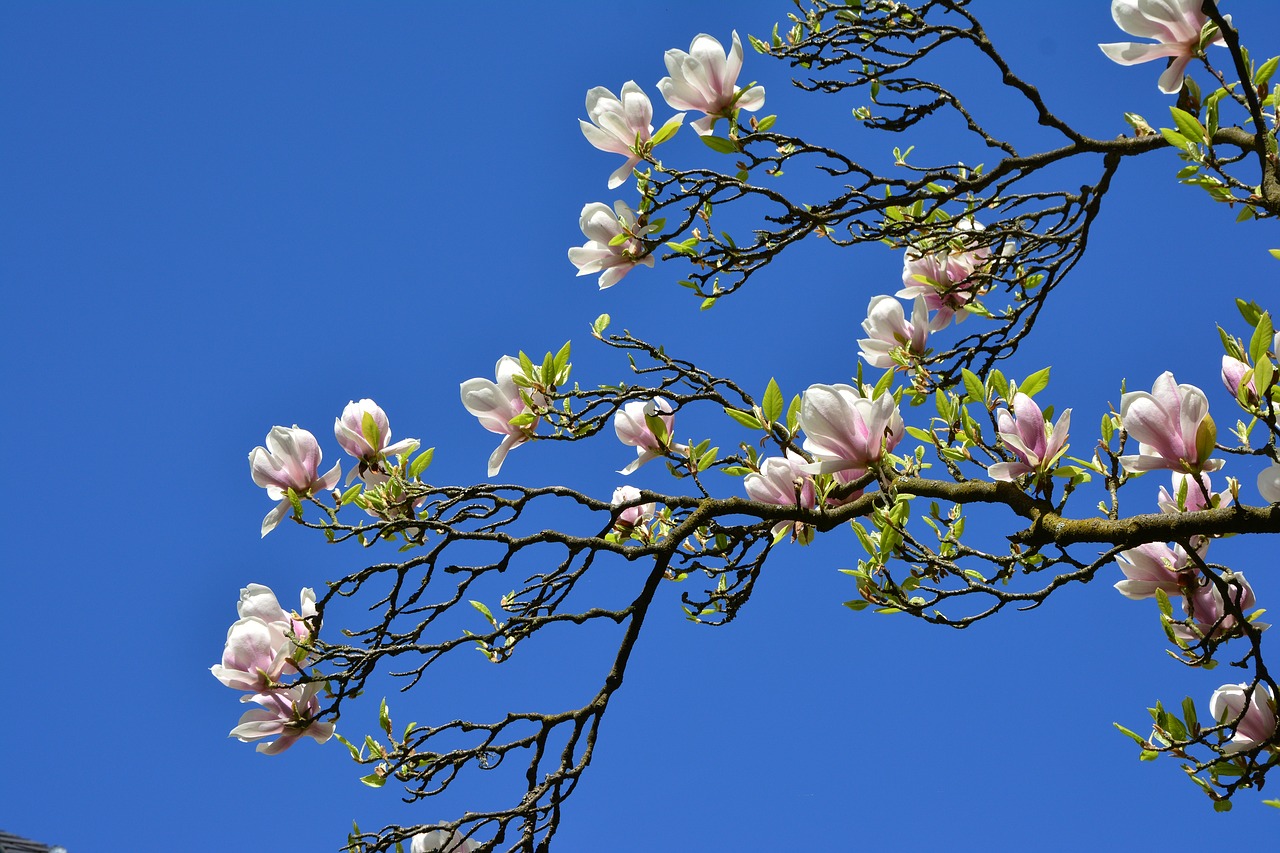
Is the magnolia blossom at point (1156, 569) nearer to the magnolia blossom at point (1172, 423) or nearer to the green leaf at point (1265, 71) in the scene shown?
the magnolia blossom at point (1172, 423)

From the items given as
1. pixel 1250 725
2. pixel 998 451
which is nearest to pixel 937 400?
pixel 998 451

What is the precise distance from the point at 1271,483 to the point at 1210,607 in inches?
19.0

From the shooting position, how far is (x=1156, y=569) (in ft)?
7.25

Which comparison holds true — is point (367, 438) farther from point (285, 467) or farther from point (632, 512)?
point (632, 512)

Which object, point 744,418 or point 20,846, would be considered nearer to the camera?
point 744,418

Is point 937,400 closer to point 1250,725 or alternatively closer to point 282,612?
point 1250,725

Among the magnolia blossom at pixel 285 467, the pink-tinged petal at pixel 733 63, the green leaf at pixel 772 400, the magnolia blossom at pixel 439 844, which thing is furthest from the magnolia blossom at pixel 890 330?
the magnolia blossom at pixel 439 844

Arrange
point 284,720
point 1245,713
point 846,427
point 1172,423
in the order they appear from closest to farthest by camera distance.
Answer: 1. point 1172,423
2. point 846,427
3. point 1245,713
4. point 284,720

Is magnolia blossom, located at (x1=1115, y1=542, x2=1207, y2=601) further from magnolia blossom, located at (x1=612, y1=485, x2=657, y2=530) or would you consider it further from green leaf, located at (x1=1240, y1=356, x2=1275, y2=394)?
magnolia blossom, located at (x1=612, y1=485, x2=657, y2=530)

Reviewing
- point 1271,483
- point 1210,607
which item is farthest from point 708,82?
point 1210,607

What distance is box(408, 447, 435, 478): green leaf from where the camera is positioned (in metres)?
2.52

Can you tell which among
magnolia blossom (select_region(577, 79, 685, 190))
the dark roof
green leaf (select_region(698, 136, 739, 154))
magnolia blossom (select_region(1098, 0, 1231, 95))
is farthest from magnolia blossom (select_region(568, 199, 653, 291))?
the dark roof

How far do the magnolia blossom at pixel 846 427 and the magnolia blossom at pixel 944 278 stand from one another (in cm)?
89

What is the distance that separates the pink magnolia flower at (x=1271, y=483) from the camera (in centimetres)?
186
